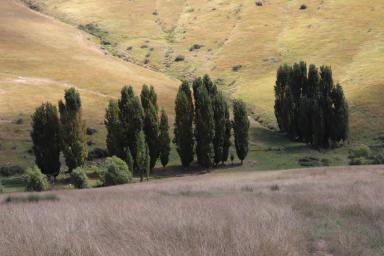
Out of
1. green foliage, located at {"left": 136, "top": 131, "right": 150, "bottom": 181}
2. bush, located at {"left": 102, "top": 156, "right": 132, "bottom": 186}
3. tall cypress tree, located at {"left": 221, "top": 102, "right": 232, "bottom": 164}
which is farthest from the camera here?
tall cypress tree, located at {"left": 221, "top": 102, "right": 232, "bottom": 164}

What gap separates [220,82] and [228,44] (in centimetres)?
2344

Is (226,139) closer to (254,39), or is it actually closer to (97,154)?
(97,154)

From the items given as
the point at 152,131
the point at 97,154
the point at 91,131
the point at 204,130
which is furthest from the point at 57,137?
the point at 204,130

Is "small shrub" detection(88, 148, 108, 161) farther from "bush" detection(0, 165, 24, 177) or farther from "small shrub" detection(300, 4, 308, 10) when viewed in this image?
"small shrub" detection(300, 4, 308, 10)

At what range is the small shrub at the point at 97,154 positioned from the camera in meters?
68.8

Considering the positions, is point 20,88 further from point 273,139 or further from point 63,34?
point 63,34

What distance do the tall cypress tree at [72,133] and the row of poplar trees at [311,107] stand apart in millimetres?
36631

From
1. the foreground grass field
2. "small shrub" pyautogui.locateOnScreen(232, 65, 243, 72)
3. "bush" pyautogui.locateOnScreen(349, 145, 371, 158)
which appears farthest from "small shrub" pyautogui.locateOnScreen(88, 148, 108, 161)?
"small shrub" pyautogui.locateOnScreen(232, 65, 243, 72)

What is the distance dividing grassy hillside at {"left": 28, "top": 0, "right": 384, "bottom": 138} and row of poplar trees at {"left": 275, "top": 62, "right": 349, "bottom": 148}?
7.26 metres

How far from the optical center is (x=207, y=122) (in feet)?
225

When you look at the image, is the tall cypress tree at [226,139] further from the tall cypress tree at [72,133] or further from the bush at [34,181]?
the bush at [34,181]

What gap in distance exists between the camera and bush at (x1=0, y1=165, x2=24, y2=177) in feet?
201

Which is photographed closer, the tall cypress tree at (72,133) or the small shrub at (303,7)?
the tall cypress tree at (72,133)

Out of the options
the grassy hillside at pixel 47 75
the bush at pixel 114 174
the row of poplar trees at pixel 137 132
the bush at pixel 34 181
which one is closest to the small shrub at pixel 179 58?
the grassy hillside at pixel 47 75
